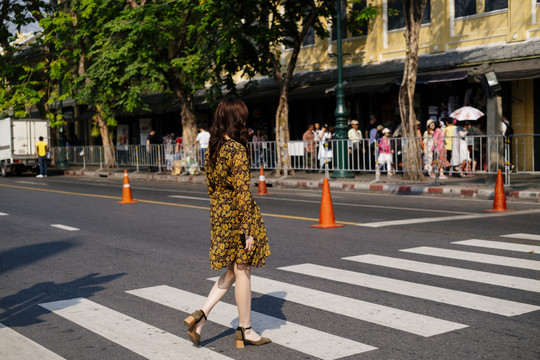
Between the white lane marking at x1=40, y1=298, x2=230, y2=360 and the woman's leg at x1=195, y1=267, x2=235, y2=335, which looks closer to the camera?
the white lane marking at x1=40, y1=298, x2=230, y2=360

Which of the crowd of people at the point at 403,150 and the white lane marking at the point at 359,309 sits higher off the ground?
the crowd of people at the point at 403,150

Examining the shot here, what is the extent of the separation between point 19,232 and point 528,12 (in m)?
16.3

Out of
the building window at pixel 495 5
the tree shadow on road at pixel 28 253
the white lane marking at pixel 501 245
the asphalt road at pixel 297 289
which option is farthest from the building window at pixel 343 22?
the tree shadow on road at pixel 28 253

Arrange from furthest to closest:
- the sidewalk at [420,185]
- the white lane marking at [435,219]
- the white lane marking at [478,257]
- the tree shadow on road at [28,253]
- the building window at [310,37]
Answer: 1. the building window at [310,37]
2. the sidewalk at [420,185]
3. the white lane marking at [435,219]
4. the tree shadow on road at [28,253]
5. the white lane marking at [478,257]

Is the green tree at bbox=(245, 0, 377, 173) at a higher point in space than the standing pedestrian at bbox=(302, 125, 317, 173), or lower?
higher

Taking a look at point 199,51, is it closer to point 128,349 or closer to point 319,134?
point 319,134

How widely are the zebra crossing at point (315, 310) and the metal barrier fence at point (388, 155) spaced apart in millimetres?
8675

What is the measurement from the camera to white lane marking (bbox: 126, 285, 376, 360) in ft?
15.5

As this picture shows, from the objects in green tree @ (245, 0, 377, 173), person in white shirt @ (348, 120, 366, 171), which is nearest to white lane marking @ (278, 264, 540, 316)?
person in white shirt @ (348, 120, 366, 171)

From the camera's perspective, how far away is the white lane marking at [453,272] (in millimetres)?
6566

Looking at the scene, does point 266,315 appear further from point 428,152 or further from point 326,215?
point 428,152

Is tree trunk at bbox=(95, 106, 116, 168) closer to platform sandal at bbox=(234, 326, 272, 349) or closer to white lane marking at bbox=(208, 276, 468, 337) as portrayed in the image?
white lane marking at bbox=(208, 276, 468, 337)

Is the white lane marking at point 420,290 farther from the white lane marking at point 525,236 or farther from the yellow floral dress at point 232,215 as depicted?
the white lane marking at point 525,236

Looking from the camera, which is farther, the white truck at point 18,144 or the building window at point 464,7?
the white truck at point 18,144
